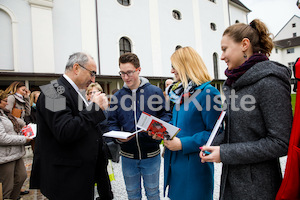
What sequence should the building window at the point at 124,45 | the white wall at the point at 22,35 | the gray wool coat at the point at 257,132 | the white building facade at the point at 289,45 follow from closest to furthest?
1. the gray wool coat at the point at 257,132
2. the white wall at the point at 22,35
3. the building window at the point at 124,45
4. the white building facade at the point at 289,45

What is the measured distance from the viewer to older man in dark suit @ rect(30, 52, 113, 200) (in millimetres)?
1627

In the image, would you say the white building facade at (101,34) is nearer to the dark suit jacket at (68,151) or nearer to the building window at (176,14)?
the building window at (176,14)

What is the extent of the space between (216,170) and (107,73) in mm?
9664

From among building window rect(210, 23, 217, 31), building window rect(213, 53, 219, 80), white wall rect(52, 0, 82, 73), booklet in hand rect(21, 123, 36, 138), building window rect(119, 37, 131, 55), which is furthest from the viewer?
building window rect(213, 53, 219, 80)

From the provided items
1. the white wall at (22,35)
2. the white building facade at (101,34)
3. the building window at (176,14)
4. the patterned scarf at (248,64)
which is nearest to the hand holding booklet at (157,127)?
the patterned scarf at (248,64)

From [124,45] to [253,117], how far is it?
1329 cm

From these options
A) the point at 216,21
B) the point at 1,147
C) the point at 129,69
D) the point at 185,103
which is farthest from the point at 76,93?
the point at 216,21

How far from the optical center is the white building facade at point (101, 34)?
9641 mm

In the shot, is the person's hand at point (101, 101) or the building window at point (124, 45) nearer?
the person's hand at point (101, 101)

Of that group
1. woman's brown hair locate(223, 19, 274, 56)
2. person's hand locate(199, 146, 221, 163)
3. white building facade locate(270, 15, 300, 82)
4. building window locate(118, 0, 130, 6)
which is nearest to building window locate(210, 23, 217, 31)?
building window locate(118, 0, 130, 6)

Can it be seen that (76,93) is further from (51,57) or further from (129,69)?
(51,57)

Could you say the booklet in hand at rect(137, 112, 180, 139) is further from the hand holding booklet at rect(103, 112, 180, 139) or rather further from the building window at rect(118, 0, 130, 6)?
the building window at rect(118, 0, 130, 6)

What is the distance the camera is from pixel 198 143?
1.67 meters

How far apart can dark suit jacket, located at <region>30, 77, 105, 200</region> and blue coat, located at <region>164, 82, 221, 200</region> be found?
2.54 feet
